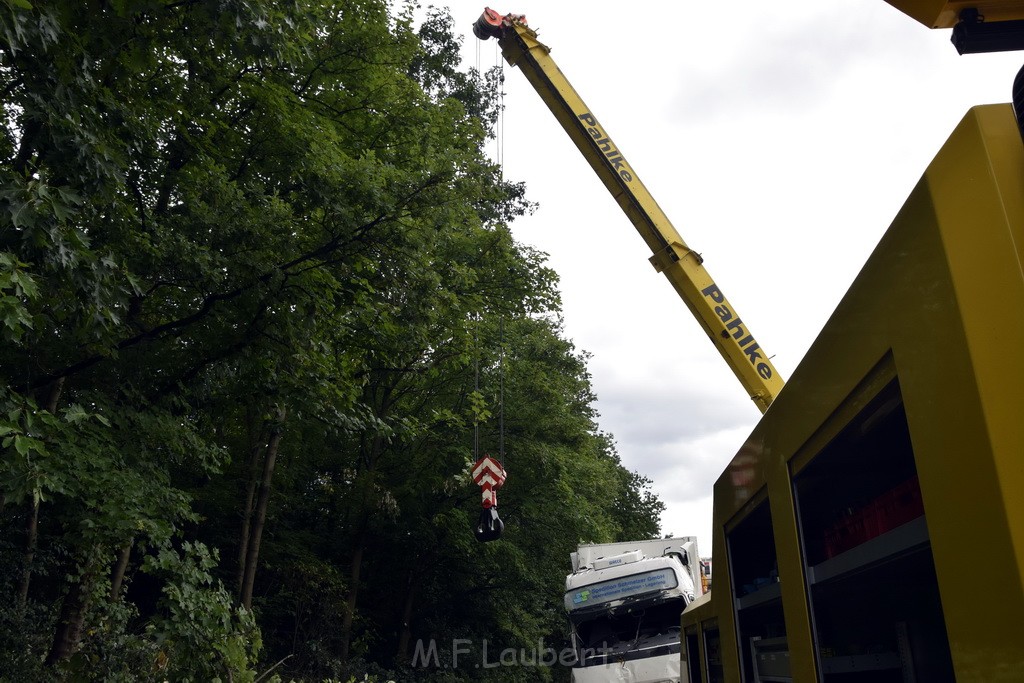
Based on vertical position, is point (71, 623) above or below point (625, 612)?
below

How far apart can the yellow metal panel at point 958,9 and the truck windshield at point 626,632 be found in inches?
520

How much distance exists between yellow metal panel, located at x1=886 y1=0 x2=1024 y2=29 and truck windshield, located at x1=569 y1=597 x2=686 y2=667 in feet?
43.4

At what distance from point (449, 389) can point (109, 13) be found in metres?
15.3

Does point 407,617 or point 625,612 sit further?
point 407,617

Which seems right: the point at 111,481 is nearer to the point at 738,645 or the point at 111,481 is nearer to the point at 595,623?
the point at 738,645

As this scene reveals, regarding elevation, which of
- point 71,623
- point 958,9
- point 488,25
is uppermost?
point 488,25

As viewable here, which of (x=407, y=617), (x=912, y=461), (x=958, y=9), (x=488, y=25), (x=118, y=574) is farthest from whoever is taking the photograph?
(x=407, y=617)

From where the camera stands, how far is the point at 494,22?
1384 cm

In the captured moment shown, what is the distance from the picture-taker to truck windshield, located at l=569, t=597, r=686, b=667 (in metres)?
14.2

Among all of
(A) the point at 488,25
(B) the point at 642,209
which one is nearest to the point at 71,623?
(B) the point at 642,209

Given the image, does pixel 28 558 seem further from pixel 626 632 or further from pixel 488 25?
pixel 488 25

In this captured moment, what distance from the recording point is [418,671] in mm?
21859

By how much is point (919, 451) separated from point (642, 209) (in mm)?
10281

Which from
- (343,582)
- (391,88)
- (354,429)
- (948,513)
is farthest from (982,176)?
(343,582)
